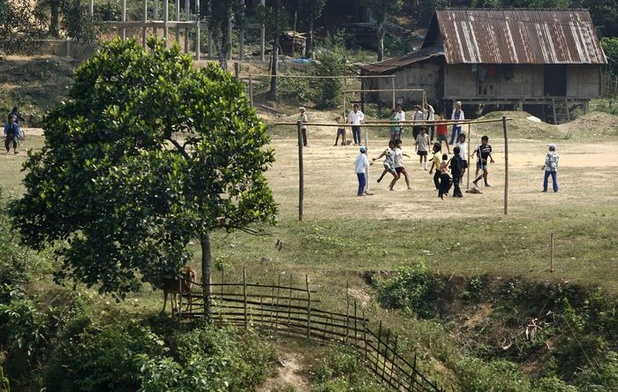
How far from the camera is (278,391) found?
18.8 metres

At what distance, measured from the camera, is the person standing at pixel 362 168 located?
91.9 feet

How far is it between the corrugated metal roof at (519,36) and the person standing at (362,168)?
63.5ft

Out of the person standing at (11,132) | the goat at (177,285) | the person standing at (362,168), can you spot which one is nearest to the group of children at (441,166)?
the person standing at (362,168)

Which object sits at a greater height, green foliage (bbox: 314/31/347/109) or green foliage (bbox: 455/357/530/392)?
green foliage (bbox: 314/31/347/109)

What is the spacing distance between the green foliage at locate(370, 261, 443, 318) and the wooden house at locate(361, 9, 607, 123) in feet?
83.3

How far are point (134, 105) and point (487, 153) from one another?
38.1 ft

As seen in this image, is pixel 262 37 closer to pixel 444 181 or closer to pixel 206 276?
pixel 444 181

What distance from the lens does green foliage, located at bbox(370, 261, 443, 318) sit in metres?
21.5

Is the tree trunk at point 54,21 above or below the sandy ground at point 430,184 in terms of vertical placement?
above

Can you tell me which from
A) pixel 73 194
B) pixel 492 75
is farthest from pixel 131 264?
pixel 492 75

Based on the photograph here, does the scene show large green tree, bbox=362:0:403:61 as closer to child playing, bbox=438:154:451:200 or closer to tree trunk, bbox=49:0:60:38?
tree trunk, bbox=49:0:60:38

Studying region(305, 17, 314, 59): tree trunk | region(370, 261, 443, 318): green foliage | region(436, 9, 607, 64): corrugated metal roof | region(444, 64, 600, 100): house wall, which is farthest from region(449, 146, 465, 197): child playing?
region(305, 17, 314, 59): tree trunk

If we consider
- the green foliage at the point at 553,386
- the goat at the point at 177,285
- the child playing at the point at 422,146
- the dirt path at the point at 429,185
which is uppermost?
the child playing at the point at 422,146

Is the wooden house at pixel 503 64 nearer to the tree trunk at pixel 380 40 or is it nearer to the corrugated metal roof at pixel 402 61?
the corrugated metal roof at pixel 402 61
